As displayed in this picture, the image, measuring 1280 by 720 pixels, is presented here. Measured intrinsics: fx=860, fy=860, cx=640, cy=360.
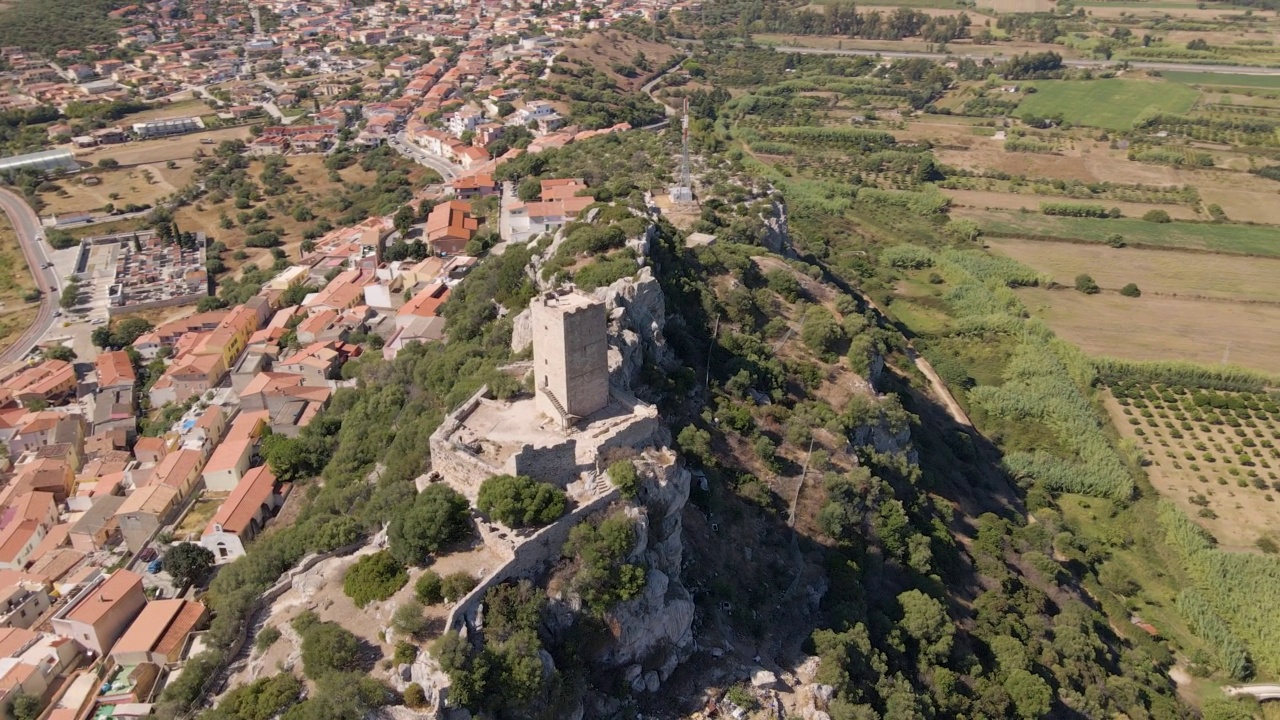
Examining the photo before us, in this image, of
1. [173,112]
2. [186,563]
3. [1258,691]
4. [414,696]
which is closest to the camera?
[414,696]

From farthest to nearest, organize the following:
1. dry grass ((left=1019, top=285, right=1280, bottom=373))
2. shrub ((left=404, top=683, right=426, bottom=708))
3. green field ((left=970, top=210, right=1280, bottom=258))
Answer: green field ((left=970, top=210, right=1280, bottom=258)) → dry grass ((left=1019, top=285, right=1280, bottom=373)) → shrub ((left=404, top=683, right=426, bottom=708))

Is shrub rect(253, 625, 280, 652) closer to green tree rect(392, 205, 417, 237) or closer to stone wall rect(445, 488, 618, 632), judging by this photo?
stone wall rect(445, 488, 618, 632)

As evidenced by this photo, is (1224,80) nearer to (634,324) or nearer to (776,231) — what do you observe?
(776,231)

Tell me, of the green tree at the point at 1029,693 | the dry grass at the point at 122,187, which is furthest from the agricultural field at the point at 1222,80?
the dry grass at the point at 122,187

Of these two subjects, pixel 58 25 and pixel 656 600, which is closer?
pixel 656 600

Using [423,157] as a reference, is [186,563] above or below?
below

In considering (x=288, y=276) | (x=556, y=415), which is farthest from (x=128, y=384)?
(x=556, y=415)

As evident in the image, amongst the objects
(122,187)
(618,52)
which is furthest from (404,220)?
(618,52)

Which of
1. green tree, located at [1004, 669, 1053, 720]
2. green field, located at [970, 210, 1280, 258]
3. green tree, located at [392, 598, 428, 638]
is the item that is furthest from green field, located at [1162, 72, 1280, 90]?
green tree, located at [392, 598, 428, 638]
